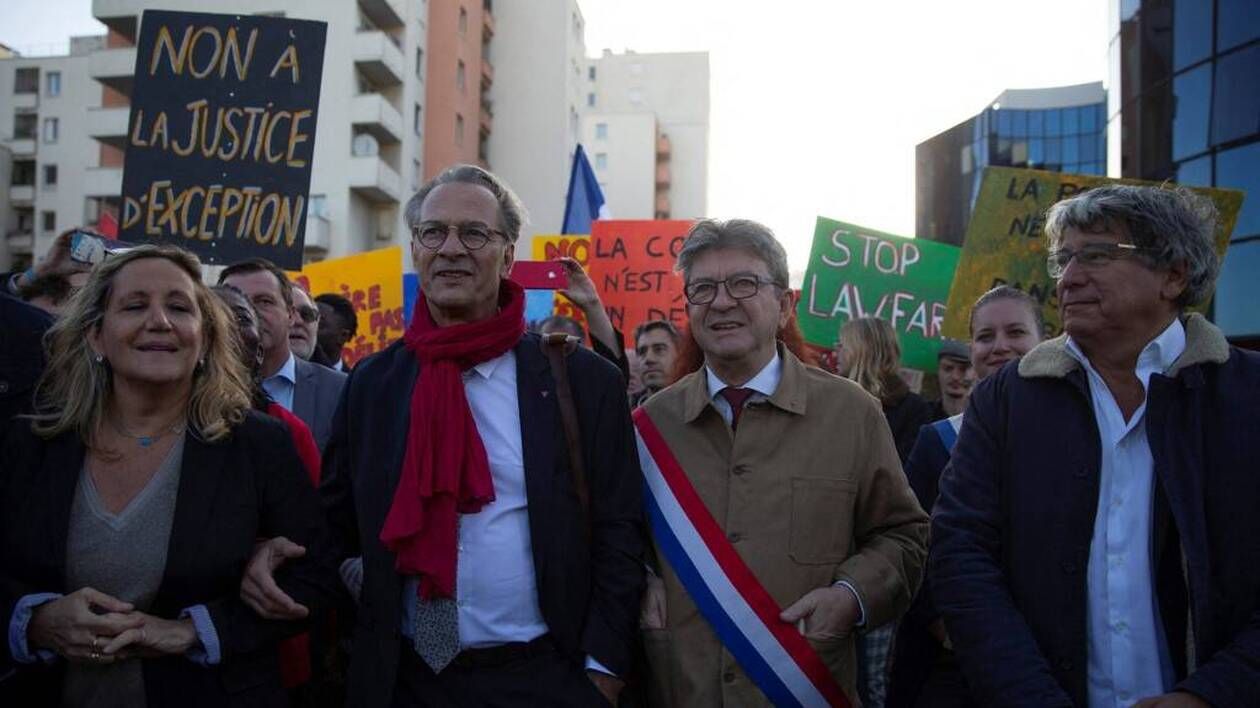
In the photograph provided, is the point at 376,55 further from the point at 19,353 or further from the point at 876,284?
the point at 19,353

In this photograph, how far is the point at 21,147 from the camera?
185ft

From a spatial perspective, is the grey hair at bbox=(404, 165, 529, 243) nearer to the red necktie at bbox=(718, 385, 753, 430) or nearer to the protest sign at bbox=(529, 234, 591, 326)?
the red necktie at bbox=(718, 385, 753, 430)

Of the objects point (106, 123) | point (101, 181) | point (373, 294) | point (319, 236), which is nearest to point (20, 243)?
point (101, 181)

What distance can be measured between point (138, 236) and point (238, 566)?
A: 10.8 feet

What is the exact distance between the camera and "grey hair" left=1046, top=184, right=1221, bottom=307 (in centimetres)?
268

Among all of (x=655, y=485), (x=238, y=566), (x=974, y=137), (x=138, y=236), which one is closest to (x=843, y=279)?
(x=138, y=236)

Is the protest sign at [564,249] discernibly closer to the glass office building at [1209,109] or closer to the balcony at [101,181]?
the glass office building at [1209,109]

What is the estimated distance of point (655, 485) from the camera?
10.3 feet

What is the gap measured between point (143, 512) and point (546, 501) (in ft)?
3.52

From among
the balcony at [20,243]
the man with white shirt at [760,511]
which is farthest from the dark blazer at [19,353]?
the balcony at [20,243]

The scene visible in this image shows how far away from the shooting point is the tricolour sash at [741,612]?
9.59 feet

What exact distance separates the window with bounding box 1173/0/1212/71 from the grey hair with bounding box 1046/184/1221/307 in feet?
46.1

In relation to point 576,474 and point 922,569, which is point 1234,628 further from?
point 576,474

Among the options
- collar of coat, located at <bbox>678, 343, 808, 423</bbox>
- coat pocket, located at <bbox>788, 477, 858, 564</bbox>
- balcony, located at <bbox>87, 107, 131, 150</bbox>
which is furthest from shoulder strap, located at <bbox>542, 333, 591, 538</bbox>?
balcony, located at <bbox>87, 107, 131, 150</bbox>
